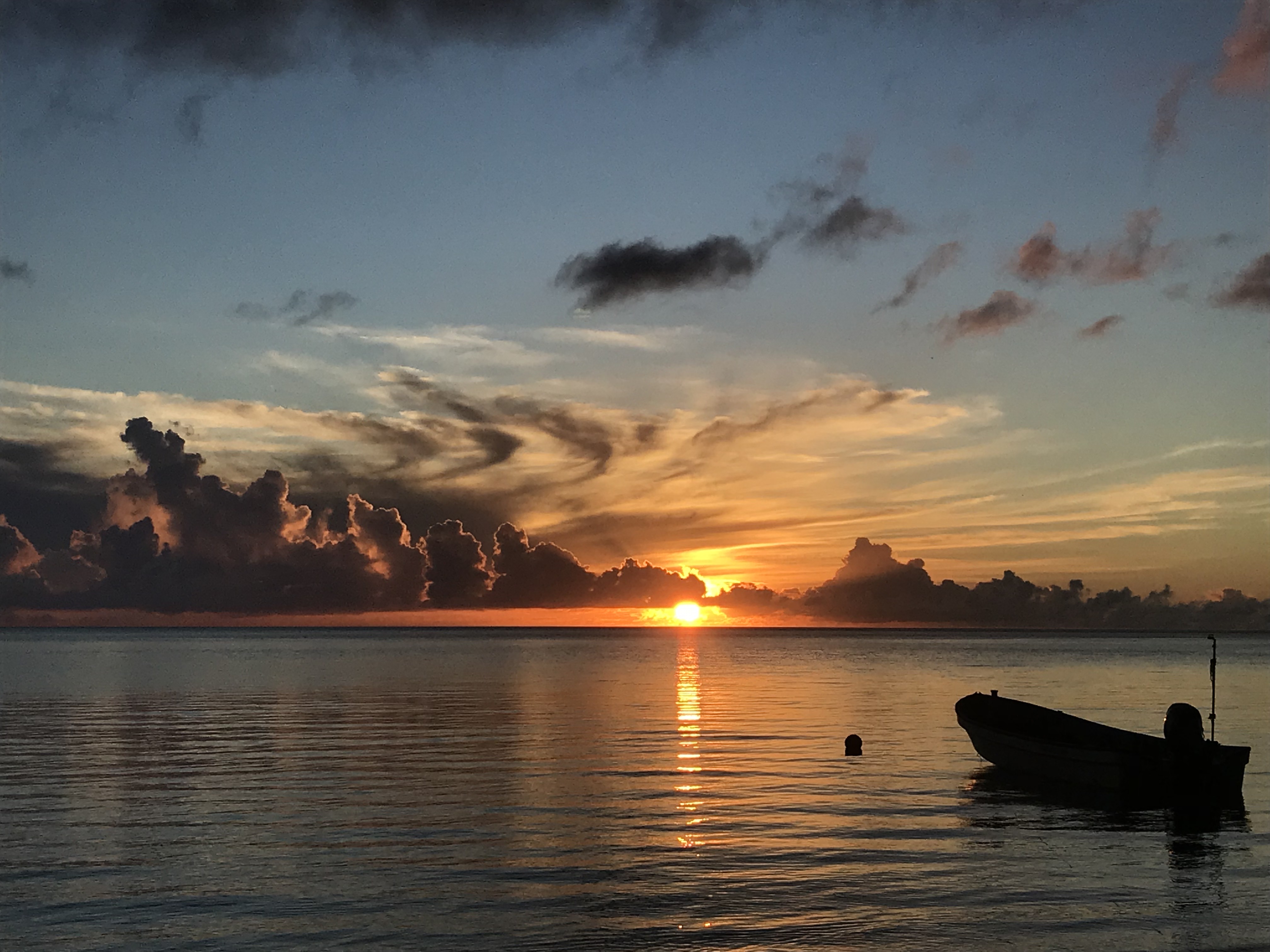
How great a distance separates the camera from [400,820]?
30734mm

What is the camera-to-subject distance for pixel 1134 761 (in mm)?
35188

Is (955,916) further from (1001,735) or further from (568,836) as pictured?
(1001,735)

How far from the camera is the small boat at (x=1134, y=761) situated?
34.1 m

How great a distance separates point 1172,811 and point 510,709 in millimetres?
42644

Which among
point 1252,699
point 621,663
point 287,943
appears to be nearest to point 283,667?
point 621,663

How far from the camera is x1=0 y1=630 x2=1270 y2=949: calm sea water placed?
20.9m

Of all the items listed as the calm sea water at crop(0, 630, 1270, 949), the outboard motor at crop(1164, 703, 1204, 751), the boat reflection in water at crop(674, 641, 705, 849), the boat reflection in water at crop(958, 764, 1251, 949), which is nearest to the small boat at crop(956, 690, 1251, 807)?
the outboard motor at crop(1164, 703, 1204, 751)

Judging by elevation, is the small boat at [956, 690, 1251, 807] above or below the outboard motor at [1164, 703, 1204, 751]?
below

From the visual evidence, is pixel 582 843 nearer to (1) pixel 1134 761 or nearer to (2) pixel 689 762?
(2) pixel 689 762

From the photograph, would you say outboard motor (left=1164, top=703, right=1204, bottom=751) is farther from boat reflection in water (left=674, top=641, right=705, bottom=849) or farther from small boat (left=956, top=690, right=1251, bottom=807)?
boat reflection in water (left=674, top=641, right=705, bottom=849)

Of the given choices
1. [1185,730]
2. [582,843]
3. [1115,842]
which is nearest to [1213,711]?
[1185,730]

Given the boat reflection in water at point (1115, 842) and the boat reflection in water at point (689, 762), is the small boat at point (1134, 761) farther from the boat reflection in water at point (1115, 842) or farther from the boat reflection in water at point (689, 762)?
the boat reflection in water at point (689, 762)

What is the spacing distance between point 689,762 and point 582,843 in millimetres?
16039

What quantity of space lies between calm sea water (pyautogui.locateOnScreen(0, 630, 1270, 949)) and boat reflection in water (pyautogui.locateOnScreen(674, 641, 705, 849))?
0.22m
